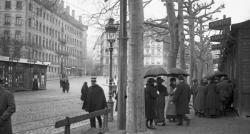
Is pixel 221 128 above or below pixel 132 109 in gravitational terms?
below

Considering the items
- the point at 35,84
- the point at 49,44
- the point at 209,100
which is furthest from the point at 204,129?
the point at 49,44

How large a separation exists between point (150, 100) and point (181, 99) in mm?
1364

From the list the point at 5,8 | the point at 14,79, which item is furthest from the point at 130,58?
the point at 5,8

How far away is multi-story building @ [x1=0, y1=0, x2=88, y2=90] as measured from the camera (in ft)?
214

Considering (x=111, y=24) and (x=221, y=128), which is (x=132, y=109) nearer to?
(x=221, y=128)

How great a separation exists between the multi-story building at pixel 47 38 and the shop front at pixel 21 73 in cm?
682

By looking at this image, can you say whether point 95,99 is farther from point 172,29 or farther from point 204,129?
point 172,29

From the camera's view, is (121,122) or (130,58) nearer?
(130,58)

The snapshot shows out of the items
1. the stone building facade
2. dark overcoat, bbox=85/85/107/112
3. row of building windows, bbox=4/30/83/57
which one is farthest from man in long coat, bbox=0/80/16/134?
row of building windows, bbox=4/30/83/57

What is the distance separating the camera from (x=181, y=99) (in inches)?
470

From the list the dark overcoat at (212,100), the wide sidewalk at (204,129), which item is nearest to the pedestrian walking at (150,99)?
the wide sidewalk at (204,129)

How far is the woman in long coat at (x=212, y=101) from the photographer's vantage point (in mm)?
13906

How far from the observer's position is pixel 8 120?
6.02 m

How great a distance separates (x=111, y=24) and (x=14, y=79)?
22.7 m
